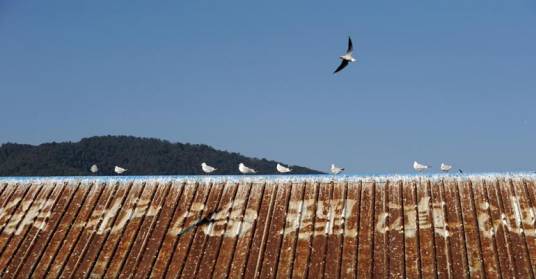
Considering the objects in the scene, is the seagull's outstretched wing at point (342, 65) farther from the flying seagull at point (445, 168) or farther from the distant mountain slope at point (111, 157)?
the distant mountain slope at point (111, 157)

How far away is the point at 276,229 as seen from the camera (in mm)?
41281

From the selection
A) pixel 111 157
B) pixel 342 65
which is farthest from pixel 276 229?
pixel 111 157

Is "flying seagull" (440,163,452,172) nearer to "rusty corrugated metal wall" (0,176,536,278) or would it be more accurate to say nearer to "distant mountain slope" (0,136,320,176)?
"rusty corrugated metal wall" (0,176,536,278)

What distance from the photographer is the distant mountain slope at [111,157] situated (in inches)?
6348

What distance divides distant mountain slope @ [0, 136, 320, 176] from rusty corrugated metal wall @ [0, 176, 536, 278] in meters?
104

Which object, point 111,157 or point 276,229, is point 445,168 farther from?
point 111,157

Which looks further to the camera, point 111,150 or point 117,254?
point 111,150

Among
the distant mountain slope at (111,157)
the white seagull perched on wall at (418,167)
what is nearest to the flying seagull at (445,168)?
the white seagull perched on wall at (418,167)

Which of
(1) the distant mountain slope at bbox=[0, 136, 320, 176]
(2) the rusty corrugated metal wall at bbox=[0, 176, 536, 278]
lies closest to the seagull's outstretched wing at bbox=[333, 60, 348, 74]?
(2) the rusty corrugated metal wall at bbox=[0, 176, 536, 278]

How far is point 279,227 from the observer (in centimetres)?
4141

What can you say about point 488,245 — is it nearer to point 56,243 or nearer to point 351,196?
point 351,196

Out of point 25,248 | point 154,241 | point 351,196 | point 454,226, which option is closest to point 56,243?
point 25,248

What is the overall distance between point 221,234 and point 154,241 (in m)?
2.81

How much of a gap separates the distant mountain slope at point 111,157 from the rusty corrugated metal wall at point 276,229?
103873 millimetres
